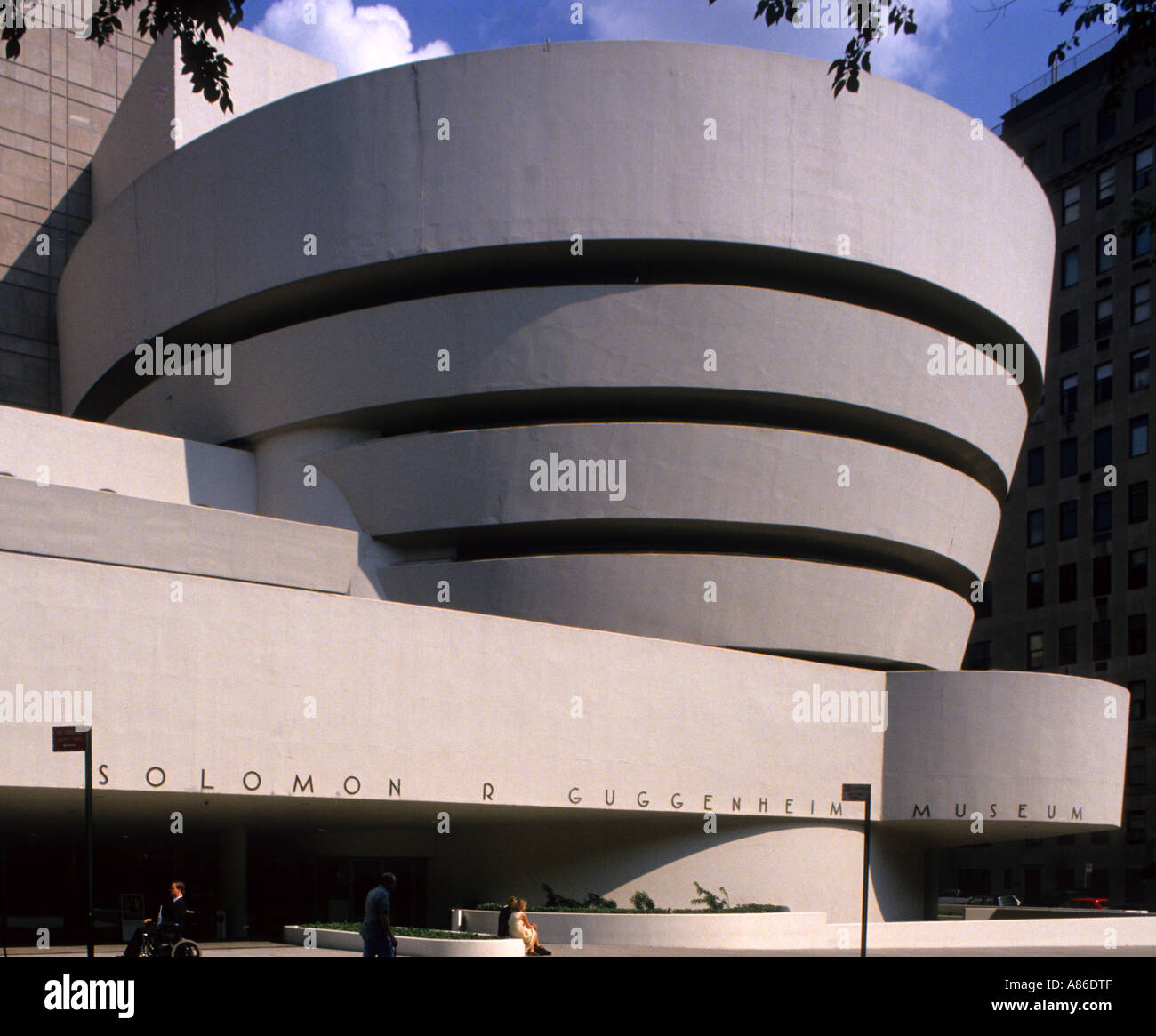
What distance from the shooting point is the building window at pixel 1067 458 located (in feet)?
228

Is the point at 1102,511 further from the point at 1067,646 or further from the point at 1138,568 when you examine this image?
the point at 1067,646

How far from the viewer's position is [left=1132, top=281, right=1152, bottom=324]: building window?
216ft

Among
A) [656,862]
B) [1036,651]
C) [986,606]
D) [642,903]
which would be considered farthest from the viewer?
[986,606]

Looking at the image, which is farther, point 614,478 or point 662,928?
point 614,478

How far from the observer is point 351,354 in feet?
108

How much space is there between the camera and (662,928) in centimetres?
2692

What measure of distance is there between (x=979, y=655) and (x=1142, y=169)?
81.5ft

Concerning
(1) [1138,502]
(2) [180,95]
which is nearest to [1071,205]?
(1) [1138,502]

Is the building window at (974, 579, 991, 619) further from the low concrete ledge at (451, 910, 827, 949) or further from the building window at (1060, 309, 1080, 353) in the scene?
the low concrete ledge at (451, 910, 827, 949)

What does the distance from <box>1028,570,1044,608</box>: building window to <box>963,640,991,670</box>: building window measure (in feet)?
11.1

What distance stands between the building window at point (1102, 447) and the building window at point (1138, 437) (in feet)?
3.94

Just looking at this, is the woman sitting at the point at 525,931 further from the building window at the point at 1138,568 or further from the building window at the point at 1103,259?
the building window at the point at 1103,259
